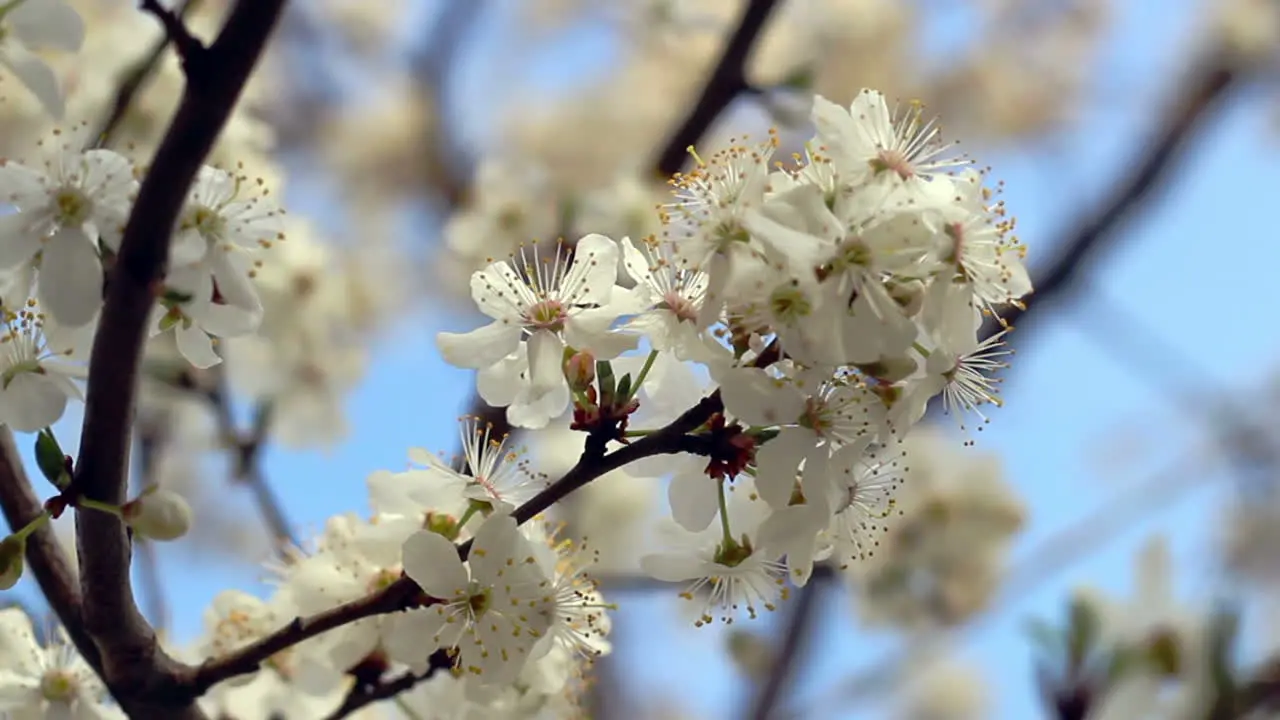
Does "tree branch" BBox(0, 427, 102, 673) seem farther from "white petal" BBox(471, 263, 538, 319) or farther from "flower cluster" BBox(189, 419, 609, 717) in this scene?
"white petal" BBox(471, 263, 538, 319)

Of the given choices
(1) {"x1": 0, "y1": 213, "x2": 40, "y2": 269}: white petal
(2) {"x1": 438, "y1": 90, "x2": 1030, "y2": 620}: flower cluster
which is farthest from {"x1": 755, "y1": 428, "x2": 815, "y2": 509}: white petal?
(1) {"x1": 0, "y1": 213, "x2": 40, "y2": 269}: white petal

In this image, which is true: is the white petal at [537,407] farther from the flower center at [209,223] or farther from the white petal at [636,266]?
the flower center at [209,223]

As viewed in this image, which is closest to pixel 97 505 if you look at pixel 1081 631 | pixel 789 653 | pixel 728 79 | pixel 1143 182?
pixel 1081 631

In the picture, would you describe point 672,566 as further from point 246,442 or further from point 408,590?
point 246,442

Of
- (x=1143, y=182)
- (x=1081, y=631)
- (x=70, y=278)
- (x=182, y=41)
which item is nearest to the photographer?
(x=182, y=41)

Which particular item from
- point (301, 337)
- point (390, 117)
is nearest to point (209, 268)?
point (301, 337)

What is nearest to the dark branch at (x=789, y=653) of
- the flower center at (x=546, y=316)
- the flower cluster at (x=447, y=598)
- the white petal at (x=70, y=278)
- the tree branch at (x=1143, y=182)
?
the tree branch at (x=1143, y=182)
